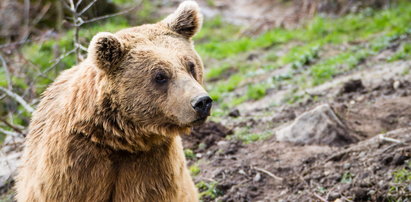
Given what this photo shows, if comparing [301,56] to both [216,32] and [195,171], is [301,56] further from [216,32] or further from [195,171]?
[195,171]

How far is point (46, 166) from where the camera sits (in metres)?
3.89

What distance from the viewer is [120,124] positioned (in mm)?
3832

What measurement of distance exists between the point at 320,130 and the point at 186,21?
7.95 ft

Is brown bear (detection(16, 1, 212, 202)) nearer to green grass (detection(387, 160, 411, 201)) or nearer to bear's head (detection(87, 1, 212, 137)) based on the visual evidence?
bear's head (detection(87, 1, 212, 137))

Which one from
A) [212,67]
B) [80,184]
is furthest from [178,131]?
[212,67]

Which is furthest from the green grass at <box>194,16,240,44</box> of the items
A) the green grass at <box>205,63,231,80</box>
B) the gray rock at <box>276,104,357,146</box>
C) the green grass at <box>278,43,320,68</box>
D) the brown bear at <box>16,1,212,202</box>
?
the brown bear at <box>16,1,212,202</box>

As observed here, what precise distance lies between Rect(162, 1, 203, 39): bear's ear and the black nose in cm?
103

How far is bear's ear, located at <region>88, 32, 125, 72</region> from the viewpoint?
12.2ft

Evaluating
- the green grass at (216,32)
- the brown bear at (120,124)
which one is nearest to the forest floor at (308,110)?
the green grass at (216,32)

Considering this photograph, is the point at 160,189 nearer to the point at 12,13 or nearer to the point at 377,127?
the point at 377,127

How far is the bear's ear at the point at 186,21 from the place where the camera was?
173 inches

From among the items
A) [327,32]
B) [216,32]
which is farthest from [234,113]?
[216,32]

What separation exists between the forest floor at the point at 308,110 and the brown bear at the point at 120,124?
157cm

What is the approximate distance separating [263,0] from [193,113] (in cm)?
1287
